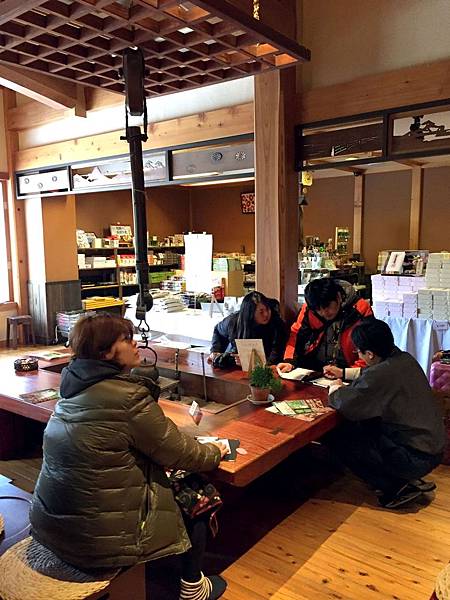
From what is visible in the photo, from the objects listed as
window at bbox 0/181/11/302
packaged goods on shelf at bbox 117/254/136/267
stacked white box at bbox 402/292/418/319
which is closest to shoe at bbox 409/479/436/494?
stacked white box at bbox 402/292/418/319

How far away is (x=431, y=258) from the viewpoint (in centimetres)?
461

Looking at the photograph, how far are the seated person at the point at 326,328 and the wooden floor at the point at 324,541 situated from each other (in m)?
0.71

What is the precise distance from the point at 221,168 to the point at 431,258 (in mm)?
2073

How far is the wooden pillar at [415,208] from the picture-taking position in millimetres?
8500

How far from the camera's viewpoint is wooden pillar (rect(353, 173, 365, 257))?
9195 millimetres

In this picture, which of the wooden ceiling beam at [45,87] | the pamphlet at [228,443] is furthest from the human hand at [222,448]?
the wooden ceiling beam at [45,87]

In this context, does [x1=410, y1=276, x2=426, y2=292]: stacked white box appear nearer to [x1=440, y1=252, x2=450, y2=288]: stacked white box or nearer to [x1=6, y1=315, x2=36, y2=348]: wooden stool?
[x1=440, y1=252, x2=450, y2=288]: stacked white box

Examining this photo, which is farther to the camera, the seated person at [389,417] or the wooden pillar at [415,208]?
the wooden pillar at [415,208]

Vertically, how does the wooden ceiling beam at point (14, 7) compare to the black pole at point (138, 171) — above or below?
above

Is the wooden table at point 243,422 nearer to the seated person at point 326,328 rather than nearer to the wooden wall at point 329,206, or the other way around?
the seated person at point 326,328

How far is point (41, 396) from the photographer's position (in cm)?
282

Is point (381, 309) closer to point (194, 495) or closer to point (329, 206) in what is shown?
point (194, 495)

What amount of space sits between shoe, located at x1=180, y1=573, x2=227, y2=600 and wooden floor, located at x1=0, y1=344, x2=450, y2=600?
0.05 m

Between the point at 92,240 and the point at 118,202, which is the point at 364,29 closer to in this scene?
the point at 92,240
